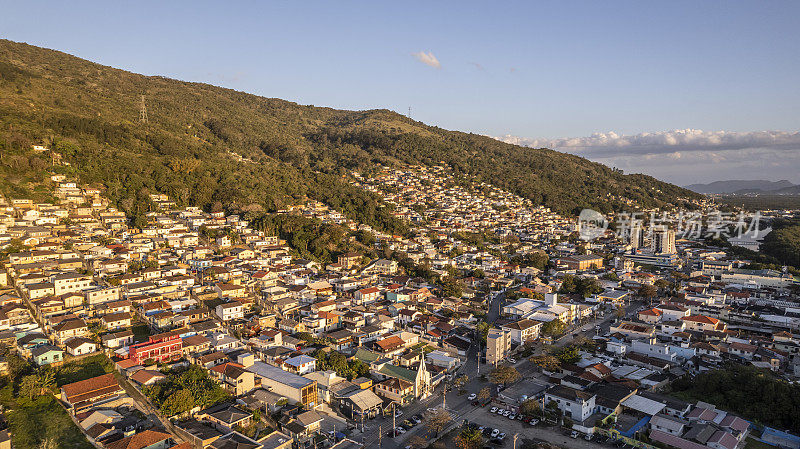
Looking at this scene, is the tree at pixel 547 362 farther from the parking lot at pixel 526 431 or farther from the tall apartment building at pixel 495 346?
the parking lot at pixel 526 431

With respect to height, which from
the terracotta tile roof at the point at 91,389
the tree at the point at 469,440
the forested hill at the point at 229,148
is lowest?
the tree at the point at 469,440

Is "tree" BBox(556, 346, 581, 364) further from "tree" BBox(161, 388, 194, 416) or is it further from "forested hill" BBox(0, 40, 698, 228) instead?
"forested hill" BBox(0, 40, 698, 228)

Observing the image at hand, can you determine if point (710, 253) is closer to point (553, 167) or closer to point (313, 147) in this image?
point (553, 167)

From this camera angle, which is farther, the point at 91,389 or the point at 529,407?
the point at 529,407

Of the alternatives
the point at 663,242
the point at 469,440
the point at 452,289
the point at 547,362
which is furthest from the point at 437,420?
the point at 663,242

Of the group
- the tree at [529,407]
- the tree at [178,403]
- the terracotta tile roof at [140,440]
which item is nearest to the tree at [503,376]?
the tree at [529,407]

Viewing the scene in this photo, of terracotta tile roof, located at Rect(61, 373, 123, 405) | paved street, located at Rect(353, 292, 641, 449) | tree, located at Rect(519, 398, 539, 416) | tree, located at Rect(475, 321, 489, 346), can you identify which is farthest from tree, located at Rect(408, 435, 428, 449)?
terracotta tile roof, located at Rect(61, 373, 123, 405)

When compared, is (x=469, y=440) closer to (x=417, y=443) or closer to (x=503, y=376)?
(x=417, y=443)
